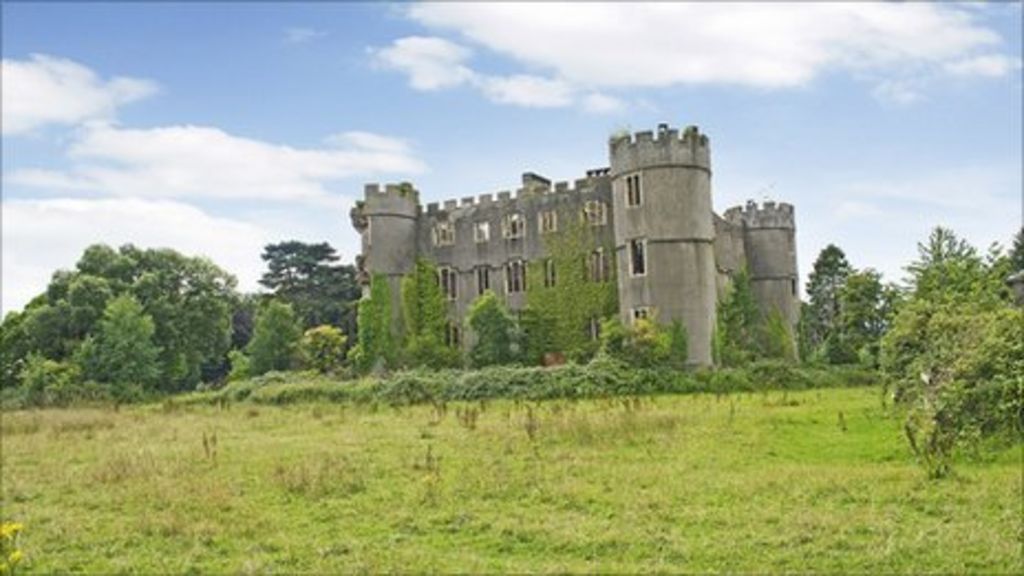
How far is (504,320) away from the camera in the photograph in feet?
143

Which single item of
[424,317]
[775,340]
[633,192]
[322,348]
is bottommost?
[775,340]

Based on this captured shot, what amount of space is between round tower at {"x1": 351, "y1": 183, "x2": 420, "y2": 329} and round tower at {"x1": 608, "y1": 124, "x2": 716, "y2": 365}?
1272 cm

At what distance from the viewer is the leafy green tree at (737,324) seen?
1612 inches

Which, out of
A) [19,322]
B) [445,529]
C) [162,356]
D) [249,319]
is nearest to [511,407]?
[445,529]

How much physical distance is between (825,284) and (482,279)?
2845 cm

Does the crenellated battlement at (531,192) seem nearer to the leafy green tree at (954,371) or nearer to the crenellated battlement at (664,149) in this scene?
the crenellated battlement at (664,149)

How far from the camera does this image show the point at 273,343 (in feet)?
179

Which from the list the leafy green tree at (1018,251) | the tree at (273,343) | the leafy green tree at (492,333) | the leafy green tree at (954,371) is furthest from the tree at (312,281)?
the leafy green tree at (954,371)

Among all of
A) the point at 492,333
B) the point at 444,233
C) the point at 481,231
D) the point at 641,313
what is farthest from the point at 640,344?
the point at 444,233

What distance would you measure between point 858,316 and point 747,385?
1424 cm

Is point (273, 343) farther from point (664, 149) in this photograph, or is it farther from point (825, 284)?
Answer: point (825, 284)

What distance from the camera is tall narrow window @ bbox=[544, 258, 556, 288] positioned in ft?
145

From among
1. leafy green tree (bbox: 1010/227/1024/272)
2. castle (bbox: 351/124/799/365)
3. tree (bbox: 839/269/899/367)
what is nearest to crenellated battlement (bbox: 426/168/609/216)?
castle (bbox: 351/124/799/365)

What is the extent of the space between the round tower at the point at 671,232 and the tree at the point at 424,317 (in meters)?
10.5
